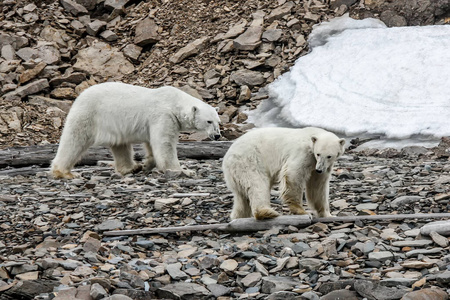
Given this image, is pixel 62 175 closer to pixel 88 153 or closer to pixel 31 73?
pixel 88 153

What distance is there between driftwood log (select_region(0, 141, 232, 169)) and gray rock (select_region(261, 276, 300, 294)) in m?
6.02

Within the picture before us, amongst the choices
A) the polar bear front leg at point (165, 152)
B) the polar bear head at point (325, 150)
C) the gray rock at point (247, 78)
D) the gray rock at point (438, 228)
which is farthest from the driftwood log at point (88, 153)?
the gray rock at point (438, 228)

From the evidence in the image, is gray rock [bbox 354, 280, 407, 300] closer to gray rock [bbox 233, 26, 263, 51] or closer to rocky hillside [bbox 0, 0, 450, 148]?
rocky hillside [bbox 0, 0, 450, 148]

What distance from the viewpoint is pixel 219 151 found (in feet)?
33.3

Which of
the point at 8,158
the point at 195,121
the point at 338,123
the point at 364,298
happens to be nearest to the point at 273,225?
the point at 364,298

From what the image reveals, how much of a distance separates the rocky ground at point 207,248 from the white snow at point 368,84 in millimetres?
4693

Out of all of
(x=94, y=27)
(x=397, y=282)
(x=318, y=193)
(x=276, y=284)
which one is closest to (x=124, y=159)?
(x=318, y=193)

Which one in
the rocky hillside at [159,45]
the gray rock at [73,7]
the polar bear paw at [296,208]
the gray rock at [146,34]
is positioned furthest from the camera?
the gray rock at [73,7]

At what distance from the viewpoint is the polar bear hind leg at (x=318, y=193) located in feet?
18.4

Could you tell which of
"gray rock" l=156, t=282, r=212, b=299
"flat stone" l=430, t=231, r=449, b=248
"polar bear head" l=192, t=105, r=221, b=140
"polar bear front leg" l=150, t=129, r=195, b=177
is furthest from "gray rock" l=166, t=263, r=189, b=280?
"polar bear head" l=192, t=105, r=221, b=140

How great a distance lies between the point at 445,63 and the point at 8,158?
9.61m

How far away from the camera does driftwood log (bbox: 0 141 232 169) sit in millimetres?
9516

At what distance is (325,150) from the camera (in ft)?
17.2

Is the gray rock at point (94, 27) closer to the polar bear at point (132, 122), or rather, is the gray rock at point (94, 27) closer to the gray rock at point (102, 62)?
the gray rock at point (102, 62)
